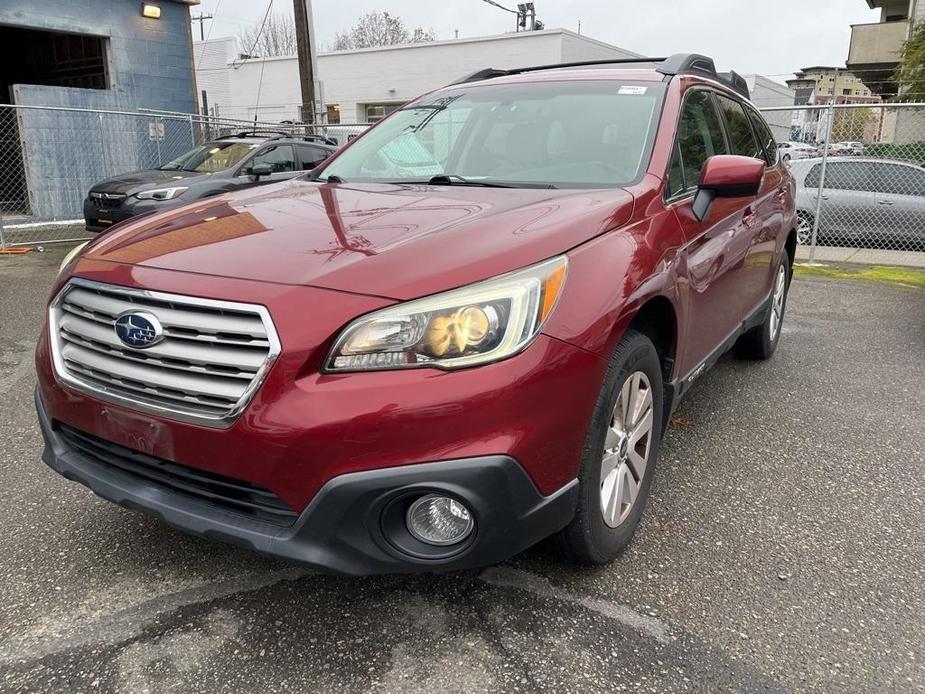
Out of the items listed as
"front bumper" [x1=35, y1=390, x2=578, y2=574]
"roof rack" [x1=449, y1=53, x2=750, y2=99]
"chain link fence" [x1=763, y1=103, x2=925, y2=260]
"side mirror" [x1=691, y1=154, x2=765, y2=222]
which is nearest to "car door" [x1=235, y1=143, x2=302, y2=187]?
"roof rack" [x1=449, y1=53, x2=750, y2=99]

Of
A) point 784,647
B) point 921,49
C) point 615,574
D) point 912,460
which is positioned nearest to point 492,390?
point 615,574

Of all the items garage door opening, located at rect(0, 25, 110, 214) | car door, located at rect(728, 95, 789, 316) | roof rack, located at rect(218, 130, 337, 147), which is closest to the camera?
car door, located at rect(728, 95, 789, 316)

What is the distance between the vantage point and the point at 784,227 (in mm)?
4773

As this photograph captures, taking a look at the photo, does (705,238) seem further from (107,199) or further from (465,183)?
(107,199)

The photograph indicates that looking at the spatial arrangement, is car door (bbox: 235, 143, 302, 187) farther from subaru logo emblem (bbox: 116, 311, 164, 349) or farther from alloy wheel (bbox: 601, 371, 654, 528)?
alloy wheel (bbox: 601, 371, 654, 528)

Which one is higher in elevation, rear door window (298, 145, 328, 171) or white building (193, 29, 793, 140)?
white building (193, 29, 793, 140)

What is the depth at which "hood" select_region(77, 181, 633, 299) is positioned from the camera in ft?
6.73

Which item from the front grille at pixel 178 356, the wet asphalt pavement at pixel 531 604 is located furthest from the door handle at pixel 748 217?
the front grille at pixel 178 356

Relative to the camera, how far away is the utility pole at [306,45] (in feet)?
43.8

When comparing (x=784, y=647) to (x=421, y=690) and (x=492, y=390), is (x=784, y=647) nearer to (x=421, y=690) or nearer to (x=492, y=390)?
(x=421, y=690)

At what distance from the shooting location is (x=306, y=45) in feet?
43.9

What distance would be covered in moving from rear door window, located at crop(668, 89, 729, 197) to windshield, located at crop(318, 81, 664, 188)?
16 cm

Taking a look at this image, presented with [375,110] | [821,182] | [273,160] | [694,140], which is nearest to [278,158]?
[273,160]

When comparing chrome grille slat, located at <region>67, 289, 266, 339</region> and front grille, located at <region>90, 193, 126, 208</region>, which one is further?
front grille, located at <region>90, 193, 126, 208</region>
